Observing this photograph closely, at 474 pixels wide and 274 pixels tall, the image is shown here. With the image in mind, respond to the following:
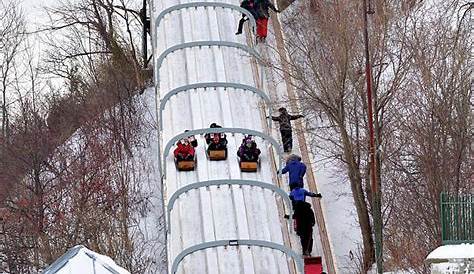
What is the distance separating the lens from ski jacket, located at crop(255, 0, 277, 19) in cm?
2886

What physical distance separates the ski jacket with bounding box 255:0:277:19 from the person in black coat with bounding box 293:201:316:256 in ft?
23.0

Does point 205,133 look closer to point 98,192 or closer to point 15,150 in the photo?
point 98,192

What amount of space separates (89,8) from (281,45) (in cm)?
863

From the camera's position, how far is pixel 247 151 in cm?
2427

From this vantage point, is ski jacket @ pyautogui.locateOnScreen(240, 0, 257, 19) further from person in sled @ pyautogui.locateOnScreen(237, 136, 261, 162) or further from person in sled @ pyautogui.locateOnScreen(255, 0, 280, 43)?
person in sled @ pyautogui.locateOnScreen(237, 136, 261, 162)

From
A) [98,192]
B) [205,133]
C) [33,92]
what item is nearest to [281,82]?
[205,133]

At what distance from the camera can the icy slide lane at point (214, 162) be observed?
878 inches

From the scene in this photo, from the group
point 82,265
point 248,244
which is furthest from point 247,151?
point 82,265

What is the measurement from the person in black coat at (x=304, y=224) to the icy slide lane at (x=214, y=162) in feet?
1.17

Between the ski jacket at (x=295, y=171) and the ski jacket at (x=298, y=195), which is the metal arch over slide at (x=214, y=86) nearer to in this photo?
the ski jacket at (x=295, y=171)

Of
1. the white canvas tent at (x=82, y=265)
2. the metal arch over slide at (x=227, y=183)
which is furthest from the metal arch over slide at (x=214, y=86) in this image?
the white canvas tent at (x=82, y=265)

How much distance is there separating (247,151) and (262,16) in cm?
541

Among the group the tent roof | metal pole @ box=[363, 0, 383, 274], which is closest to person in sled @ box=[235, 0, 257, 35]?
metal pole @ box=[363, 0, 383, 274]

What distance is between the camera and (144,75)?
33219 millimetres
